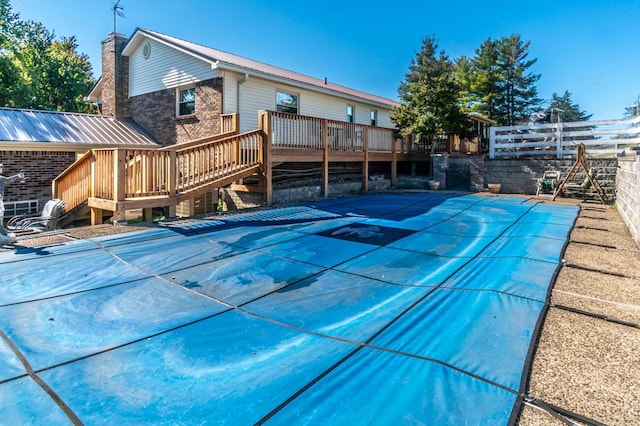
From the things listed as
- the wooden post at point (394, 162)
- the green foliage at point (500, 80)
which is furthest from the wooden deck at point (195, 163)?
the green foliage at point (500, 80)

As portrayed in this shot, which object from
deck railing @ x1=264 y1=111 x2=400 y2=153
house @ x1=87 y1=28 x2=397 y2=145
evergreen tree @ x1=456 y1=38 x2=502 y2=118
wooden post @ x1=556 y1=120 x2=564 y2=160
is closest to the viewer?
deck railing @ x1=264 y1=111 x2=400 y2=153

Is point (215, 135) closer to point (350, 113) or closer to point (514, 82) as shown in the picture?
point (350, 113)

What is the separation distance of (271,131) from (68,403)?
8294mm

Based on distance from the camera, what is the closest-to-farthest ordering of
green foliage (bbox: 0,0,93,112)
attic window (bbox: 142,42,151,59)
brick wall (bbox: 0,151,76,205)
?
brick wall (bbox: 0,151,76,205) < attic window (bbox: 142,42,151,59) < green foliage (bbox: 0,0,93,112)

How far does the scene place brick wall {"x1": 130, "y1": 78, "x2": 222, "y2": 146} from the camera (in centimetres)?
1159

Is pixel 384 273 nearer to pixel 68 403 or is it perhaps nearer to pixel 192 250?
pixel 192 250

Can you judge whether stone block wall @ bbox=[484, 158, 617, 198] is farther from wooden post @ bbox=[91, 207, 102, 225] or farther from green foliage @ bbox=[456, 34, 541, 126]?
green foliage @ bbox=[456, 34, 541, 126]

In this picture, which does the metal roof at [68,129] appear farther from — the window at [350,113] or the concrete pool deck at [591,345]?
the concrete pool deck at [591,345]

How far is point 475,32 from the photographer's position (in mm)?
32531

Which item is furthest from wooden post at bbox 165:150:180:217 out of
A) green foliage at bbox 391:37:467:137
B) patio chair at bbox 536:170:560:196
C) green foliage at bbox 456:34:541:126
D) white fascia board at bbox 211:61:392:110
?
green foliage at bbox 456:34:541:126

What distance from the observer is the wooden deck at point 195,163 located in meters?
7.16

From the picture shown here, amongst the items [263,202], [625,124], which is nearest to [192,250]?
[263,202]

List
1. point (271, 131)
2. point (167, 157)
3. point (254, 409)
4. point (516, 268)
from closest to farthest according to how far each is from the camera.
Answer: point (254, 409), point (516, 268), point (167, 157), point (271, 131)

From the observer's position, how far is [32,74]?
2189 centimetres
